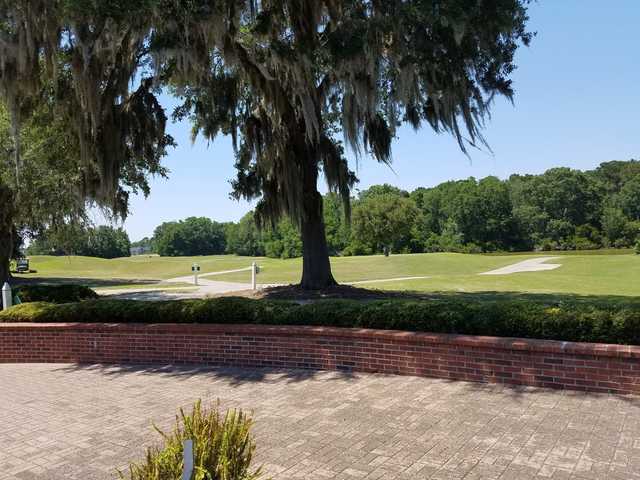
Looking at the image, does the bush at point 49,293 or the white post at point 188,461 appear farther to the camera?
the bush at point 49,293

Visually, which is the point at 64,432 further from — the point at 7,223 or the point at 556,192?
the point at 556,192

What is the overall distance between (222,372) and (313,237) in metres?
7.30

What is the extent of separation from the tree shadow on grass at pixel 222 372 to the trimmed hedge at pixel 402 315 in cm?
74

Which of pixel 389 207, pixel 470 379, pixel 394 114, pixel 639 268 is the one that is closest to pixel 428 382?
pixel 470 379

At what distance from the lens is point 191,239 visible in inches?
4926

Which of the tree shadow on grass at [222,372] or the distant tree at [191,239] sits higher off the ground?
the distant tree at [191,239]

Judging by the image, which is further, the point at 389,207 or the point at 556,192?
the point at 556,192

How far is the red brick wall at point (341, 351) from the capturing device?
572cm

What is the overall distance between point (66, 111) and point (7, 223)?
7468mm

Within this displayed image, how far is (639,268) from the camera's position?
2947cm

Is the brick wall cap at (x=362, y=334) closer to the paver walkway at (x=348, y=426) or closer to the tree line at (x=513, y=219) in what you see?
the paver walkway at (x=348, y=426)

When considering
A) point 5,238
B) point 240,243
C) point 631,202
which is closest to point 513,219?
point 631,202

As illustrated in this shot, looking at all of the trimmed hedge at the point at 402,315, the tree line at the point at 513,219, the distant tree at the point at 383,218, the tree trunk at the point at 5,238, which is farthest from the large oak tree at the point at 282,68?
the tree line at the point at 513,219

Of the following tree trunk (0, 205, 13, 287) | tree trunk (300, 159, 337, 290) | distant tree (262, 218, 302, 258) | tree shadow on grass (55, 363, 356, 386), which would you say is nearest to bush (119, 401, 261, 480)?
tree shadow on grass (55, 363, 356, 386)
